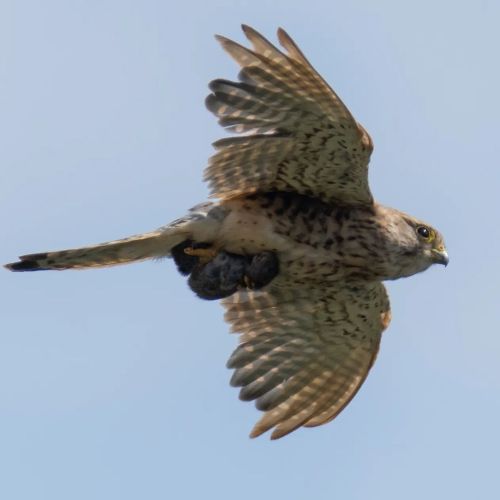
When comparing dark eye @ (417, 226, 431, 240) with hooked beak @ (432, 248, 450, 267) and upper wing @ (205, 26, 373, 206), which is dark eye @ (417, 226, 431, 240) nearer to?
hooked beak @ (432, 248, 450, 267)

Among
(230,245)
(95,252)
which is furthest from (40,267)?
(230,245)

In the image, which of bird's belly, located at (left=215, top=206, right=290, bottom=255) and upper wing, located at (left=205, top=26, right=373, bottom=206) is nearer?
upper wing, located at (left=205, top=26, right=373, bottom=206)

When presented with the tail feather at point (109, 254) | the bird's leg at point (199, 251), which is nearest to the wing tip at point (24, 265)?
the tail feather at point (109, 254)

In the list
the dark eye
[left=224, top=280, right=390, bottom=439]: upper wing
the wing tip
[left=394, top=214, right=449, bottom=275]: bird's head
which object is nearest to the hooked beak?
[left=394, top=214, right=449, bottom=275]: bird's head

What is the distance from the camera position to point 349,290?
12.7m

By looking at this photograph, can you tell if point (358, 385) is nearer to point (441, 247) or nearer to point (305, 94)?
point (441, 247)

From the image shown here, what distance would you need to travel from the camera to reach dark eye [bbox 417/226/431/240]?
40.8 feet

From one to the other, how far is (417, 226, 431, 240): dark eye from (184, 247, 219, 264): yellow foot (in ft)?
5.12

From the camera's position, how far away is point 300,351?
13.2 metres

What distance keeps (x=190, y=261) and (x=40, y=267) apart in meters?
1.10

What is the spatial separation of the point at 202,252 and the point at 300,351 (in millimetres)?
1597

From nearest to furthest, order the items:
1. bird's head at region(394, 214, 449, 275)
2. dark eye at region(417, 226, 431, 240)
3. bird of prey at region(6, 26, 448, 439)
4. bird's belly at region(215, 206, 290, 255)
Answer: bird of prey at region(6, 26, 448, 439)
bird's belly at region(215, 206, 290, 255)
bird's head at region(394, 214, 449, 275)
dark eye at region(417, 226, 431, 240)

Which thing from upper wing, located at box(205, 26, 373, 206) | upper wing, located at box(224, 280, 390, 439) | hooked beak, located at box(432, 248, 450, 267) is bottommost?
upper wing, located at box(224, 280, 390, 439)

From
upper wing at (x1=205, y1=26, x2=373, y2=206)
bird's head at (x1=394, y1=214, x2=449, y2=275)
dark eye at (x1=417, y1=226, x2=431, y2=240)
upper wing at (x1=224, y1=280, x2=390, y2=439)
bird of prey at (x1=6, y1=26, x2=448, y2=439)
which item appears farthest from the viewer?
upper wing at (x1=224, y1=280, x2=390, y2=439)
